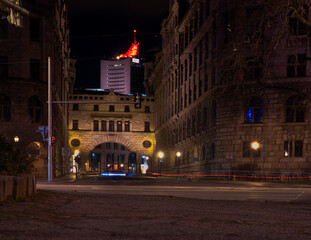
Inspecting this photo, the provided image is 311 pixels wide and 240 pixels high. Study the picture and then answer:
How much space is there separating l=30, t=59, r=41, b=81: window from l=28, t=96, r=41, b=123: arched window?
72.1 inches

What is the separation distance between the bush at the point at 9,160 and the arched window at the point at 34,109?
97.4 ft

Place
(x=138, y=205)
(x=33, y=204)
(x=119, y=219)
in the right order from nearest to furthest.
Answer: (x=119, y=219), (x=33, y=204), (x=138, y=205)

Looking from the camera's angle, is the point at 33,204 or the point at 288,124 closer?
the point at 33,204

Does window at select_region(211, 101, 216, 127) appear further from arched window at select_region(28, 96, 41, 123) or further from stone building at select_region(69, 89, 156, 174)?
stone building at select_region(69, 89, 156, 174)

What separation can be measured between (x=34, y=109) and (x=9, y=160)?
3122cm

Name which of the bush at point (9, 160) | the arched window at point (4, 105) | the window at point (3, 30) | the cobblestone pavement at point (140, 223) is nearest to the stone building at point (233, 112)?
the bush at point (9, 160)

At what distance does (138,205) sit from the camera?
A: 10547 mm

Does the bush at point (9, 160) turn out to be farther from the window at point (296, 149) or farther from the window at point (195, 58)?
the window at point (195, 58)

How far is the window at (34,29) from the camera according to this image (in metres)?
42.1

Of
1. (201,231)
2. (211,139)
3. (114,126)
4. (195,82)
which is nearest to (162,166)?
(114,126)

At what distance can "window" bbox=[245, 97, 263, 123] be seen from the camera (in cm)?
4359

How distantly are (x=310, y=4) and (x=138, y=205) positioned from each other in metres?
6.59

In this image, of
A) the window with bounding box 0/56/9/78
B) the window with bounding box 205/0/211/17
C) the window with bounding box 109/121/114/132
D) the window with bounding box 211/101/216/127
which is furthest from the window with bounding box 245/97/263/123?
the window with bounding box 109/121/114/132

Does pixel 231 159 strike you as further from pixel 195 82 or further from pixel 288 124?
pixel 195 82
